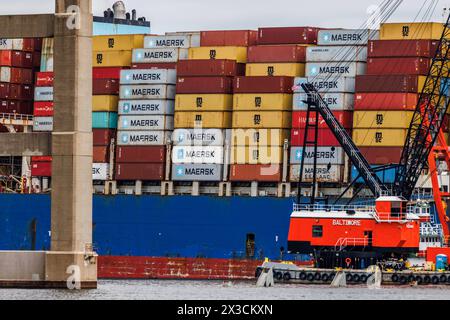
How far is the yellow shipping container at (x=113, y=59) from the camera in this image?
8275 cm

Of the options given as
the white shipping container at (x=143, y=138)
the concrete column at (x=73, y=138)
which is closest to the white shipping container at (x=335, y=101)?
the white shipping container at (x=143, y=138)

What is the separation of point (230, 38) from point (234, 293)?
2847cm

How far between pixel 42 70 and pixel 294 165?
19.0m

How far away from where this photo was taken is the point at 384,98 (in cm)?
7288

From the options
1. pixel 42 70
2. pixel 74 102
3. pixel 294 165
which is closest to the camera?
pixel 74 102

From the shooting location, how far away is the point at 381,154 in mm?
72188

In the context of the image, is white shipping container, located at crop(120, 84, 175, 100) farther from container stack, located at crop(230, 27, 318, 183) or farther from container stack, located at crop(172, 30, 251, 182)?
container stack, located at crop(230, 27, 318, 183)

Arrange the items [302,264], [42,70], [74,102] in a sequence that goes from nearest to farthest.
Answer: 1. [74,102]
2. [302,264]
3. [42,70]

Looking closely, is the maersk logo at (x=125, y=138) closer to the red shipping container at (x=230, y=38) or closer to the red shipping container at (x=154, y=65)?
the red shipping container at (x=154, y=65)

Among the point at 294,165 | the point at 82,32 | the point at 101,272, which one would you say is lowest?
the point at 101,272

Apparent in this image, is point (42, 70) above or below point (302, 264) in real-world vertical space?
above
